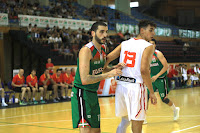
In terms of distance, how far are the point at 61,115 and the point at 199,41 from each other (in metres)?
23.6

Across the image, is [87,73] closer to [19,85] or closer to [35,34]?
[19,85]

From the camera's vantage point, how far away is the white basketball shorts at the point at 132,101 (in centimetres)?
444

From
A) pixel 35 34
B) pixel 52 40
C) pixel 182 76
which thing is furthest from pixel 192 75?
pixel 35 34

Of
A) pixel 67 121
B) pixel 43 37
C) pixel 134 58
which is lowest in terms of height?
pixel 67 121

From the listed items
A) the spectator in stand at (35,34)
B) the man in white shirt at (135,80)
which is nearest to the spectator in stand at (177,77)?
the spectator in stand at (35,34)

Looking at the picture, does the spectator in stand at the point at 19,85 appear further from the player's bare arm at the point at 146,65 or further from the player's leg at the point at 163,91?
the player's bare arm at the point at 146,65

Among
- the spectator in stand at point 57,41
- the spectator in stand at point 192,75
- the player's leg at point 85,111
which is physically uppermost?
the spectator in stand at point 57,41

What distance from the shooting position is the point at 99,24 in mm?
4254

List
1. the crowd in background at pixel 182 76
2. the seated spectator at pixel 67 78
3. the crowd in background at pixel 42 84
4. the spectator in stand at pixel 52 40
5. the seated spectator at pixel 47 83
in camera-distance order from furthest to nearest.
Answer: the crowd in background at pixel 182 76
the spectator in stand at pixel 52 40
the seated spectator at pixel 67 78
the seated spectator at pixel 47 83
the crowd in background at pixel 42 84

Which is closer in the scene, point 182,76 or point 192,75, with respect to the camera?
point 182,76

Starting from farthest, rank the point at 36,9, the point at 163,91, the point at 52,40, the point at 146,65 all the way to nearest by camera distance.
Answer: the point at 36,9
the point at 52,40
the point at 163,91
the point at 146,65

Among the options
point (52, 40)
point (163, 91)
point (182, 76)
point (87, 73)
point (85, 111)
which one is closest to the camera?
point (87, 73)

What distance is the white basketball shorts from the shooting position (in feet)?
14.6

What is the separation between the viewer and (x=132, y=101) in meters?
4.49
